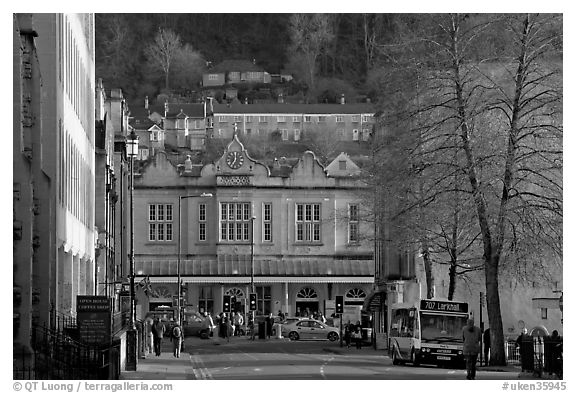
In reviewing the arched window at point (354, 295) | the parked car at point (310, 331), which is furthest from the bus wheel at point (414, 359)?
the arched window at point (354, 295)

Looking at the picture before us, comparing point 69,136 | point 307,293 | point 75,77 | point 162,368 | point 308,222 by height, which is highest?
point 75,77

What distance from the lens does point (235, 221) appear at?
137 meters

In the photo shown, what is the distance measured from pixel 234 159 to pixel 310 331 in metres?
45.4

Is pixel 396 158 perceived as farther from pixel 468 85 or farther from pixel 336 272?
pixel 336 272

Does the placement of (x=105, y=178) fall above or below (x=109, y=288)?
above

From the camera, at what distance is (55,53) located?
159ft

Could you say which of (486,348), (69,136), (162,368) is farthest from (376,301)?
(162,368)

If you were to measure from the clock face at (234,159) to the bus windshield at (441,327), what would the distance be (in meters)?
84.7

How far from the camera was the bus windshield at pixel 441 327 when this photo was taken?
53.8 meters

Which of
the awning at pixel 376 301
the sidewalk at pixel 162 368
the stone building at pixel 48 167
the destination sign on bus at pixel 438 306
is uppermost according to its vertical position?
the stone building at pixel 48 167

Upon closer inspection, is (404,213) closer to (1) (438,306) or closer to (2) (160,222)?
(1) (438,306)

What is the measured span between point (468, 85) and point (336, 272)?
79.8 meters

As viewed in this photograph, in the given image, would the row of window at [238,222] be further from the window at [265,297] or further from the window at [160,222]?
the window at [265,297]
